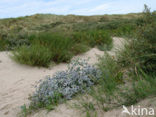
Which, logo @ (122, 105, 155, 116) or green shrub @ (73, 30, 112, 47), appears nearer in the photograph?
logo @ (122, 105, 155, 116)

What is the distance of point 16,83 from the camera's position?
4473 millimetres

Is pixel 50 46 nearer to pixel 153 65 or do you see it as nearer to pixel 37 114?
pixel 37 114

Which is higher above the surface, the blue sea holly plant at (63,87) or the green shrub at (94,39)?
the green shrub at (94,39)

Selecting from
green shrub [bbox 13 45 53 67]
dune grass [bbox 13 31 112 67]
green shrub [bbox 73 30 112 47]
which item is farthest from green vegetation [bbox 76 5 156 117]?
green shrub [bbox 73 30 112 47]

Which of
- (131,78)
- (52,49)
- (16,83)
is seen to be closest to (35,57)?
(52,49)

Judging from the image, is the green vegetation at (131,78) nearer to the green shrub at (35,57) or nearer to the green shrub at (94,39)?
the green shrub at (35,57)

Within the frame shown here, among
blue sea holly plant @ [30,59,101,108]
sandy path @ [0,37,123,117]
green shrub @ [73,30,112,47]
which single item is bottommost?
sandy path @ [0,37,123,117]

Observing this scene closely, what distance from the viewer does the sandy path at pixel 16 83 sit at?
3082 millimetres

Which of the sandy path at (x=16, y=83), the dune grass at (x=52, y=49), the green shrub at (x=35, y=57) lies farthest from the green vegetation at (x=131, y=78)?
the green shrub at (x=35, y=57)

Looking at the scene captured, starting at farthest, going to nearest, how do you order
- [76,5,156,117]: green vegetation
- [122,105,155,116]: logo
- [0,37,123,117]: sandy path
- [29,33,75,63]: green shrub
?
[29,33,75,63]: green shrub < [0,37,123,117]: sandy path < [76,5,156,117]: green vegetation < [122,105,155,116]: logo

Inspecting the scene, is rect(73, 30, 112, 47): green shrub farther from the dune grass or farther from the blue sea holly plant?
the blue sea holly plant

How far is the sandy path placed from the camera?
3082mm

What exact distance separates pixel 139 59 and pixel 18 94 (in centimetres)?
243

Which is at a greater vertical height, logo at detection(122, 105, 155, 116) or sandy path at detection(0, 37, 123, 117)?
logo at detection(122, 105, 155, 116)
